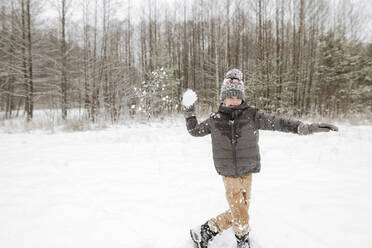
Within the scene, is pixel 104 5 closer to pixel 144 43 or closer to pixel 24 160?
pixel 144 43

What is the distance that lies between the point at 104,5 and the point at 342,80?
18611 millimetres

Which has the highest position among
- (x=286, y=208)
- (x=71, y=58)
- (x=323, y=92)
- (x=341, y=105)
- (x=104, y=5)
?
(x=104, y=5)

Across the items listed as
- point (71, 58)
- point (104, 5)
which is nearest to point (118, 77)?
point (71, 58)

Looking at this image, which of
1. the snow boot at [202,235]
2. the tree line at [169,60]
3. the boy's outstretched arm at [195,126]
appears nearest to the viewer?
the snow boot at [202,235]

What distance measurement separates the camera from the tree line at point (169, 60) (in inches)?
435

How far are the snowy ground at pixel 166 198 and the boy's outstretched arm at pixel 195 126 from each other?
36.4 inches

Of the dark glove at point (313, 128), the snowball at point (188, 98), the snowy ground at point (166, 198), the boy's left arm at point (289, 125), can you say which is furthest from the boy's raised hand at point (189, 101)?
the snowy ground at point (166, 198)

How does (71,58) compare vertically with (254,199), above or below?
above

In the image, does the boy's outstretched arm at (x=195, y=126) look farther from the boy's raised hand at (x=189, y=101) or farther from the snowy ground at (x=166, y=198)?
the snowy ground at (x=166, y=198)

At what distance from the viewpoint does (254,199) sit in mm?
2262

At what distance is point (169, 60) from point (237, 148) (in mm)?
15776

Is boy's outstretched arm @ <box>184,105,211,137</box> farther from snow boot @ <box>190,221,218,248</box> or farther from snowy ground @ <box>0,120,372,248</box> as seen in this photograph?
snowy ground @ <box>0,120,372,248</box>

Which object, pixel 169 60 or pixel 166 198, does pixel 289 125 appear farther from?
pixel 169 60

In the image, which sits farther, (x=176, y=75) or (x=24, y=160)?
(x=176, y=75)
